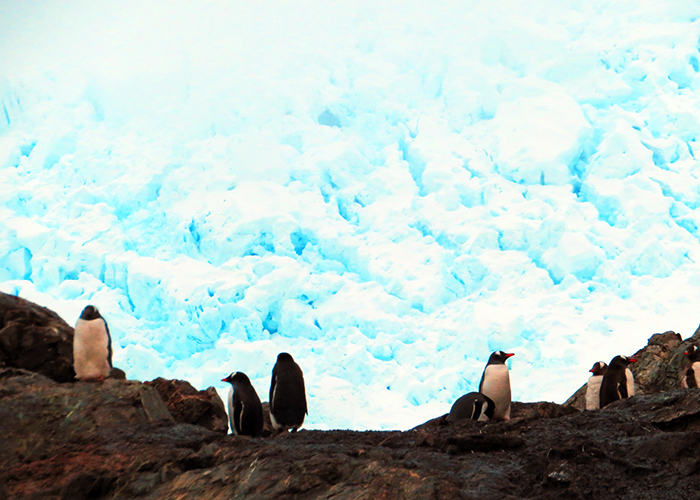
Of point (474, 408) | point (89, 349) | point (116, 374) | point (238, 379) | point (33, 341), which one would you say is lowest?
point (474, 408)

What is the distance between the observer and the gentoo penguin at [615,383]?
21.4 feet

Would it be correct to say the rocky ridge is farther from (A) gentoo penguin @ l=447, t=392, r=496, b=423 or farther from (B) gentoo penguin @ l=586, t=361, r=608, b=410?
(B) gentoo penguin @ l=586, t=361, r=608, b=410

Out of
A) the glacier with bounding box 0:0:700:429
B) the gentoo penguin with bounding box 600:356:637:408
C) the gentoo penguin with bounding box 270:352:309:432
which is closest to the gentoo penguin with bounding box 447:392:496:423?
the gentoo penguin with bounding box 270:352:309:432

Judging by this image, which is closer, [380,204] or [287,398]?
[287,398]

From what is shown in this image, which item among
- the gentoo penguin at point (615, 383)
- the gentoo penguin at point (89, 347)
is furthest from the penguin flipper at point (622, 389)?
the gentoo penguin at point (89, 347)

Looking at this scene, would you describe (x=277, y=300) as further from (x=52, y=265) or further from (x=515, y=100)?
(x=515, y=100)

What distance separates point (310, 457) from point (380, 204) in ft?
41.2

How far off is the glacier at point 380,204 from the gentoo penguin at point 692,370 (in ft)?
15.7

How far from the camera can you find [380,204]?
15.4 meters

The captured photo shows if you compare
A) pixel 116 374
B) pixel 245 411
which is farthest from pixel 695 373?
pixel 116 374

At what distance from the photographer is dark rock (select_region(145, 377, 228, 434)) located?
521 centimetres

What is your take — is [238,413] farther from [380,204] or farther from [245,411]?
[380,204]

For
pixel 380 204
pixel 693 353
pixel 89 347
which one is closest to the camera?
pixel 89 347

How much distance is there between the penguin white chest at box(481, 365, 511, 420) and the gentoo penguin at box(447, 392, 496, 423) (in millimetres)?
291
